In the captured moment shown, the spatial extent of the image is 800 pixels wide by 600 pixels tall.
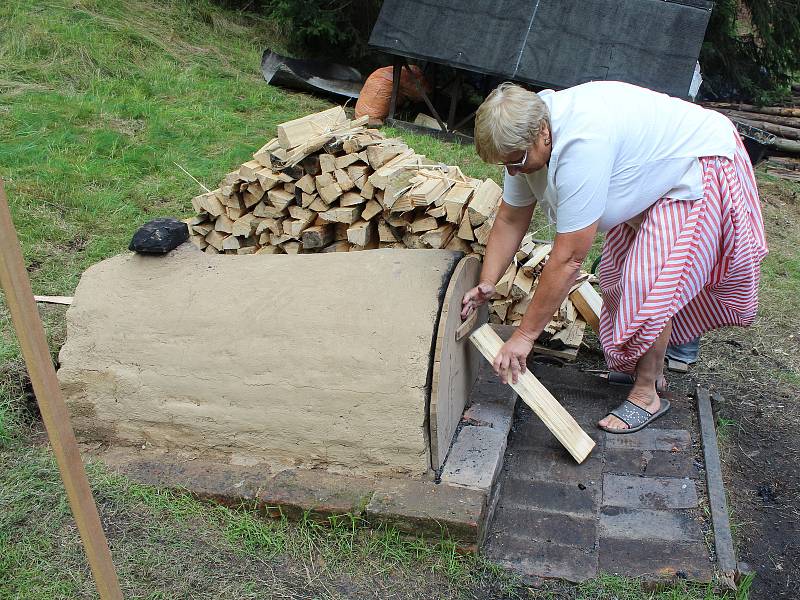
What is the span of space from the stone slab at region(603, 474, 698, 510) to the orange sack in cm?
687

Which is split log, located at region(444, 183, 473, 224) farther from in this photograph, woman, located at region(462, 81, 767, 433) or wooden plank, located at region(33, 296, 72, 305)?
wooden plank, located at region(33, 296, 72, 305)

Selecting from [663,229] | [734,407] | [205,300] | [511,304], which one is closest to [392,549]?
[205,300]

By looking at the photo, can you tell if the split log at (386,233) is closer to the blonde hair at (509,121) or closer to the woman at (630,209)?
the woman at (630,209)

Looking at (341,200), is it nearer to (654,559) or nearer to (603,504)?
(603,504)

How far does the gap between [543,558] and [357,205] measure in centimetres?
251

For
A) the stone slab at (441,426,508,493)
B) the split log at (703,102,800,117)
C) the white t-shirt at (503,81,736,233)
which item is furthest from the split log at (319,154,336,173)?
the split log at (703,102,800,117)

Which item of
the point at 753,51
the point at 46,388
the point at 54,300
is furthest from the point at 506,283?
the point at 753,51

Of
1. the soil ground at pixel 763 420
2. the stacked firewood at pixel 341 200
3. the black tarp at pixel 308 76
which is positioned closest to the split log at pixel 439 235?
the stacked firewood at pixel 341 200

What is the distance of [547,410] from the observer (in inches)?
128

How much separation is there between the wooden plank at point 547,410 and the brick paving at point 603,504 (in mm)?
90

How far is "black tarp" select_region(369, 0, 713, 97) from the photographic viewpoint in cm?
806

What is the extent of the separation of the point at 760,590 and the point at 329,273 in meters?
2.13

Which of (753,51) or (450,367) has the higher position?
(450,367)

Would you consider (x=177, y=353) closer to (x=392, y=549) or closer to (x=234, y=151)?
(x=392, y=549)
